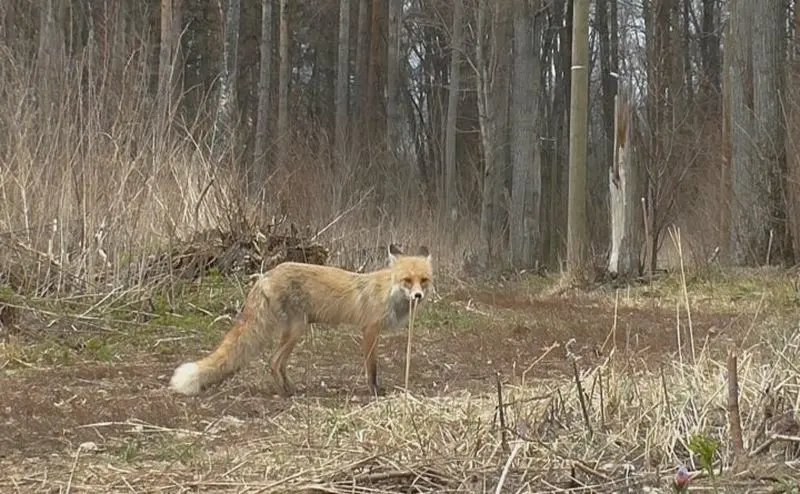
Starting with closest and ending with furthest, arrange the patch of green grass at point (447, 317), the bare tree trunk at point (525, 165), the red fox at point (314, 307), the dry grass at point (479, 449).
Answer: the dry grass at point (479, 449) → the red fox at point (314, 307) → the patch of green grass at point (447, 317) → the bare tree trunk at point (525, 165)

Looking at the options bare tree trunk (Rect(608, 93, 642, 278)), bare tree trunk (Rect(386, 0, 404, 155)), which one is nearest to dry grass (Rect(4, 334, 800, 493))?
bare tree trunk (Rect(608, 93, 642, 278))

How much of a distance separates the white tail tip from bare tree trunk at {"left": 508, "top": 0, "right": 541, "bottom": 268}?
43.3 ft

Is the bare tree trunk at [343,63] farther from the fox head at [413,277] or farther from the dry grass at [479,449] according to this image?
the dry grass at [479,449]

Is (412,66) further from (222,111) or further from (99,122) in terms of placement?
(99,122)

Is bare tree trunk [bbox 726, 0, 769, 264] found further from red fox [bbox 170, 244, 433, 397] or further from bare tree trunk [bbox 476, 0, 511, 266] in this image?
red fox [bbox 170, 244, 433, 397]

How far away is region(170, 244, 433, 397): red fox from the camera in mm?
5746

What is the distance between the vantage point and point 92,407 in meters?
4.86

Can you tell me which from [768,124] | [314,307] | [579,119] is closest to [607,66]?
[579,119]

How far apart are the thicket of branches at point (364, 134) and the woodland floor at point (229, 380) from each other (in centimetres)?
88

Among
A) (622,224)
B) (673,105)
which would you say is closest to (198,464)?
(622,224)

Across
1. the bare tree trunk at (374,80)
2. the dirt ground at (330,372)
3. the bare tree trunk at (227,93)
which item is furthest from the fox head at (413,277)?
the bare tree trunk at (374,80)

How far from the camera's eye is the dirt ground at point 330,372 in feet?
14.6

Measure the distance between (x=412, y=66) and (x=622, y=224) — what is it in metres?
24.8

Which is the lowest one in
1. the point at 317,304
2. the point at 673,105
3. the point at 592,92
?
the point at 317,304
